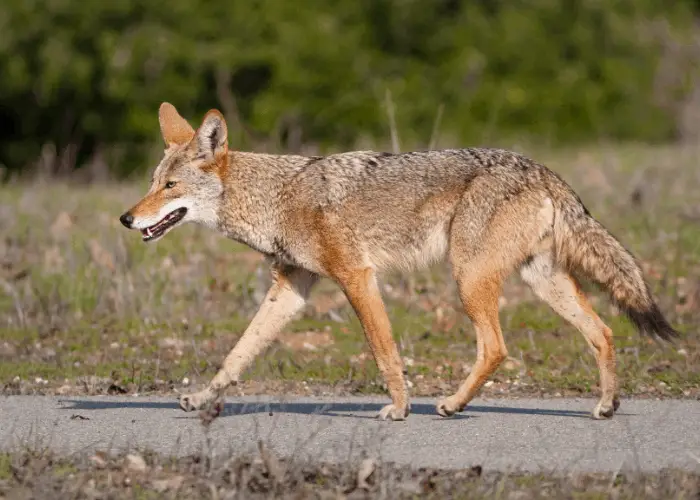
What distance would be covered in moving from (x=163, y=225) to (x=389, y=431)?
2.00m

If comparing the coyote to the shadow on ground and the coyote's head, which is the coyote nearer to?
the coyote's head

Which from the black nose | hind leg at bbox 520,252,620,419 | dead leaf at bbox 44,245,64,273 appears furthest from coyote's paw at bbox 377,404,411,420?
dead leaf at bbox 44,245,64,273

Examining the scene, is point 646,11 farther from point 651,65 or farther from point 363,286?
point 363,286

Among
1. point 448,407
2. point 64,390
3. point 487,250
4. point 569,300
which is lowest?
point 448,407

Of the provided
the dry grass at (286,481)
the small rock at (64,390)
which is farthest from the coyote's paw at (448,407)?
the small rock at (64,390)

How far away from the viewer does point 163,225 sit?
7496 millimetres

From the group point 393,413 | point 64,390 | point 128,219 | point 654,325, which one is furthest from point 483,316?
point 64,390

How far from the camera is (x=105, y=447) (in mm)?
5891

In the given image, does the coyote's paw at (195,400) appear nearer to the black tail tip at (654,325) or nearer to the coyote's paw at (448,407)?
the coyote's paw at (448,407)

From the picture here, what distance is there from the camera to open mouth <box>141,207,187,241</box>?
7.46m

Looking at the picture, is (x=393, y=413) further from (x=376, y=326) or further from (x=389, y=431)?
(x=376, y=326)

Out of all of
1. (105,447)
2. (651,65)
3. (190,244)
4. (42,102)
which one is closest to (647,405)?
(105,447)

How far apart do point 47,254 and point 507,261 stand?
249 inches

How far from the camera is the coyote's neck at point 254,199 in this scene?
7.50m
